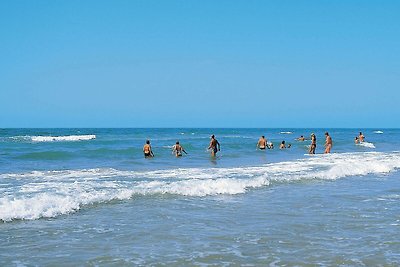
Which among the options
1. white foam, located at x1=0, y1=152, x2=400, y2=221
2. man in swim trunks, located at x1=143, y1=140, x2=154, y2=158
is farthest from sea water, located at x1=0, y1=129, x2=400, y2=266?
man in swim trunks, located at x1=143, y1=140, x2=154, y2=158

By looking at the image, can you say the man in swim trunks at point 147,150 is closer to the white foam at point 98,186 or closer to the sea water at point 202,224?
the white foam at point 98,186

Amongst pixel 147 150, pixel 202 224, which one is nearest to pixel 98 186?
pixel 202 224

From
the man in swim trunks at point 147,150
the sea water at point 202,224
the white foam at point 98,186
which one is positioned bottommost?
the sea water at point 202,224

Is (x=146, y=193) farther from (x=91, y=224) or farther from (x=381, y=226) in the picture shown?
(x=381, y=226)

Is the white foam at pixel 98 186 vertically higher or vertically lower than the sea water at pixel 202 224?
higher

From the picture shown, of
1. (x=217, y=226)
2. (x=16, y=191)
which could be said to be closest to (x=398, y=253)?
(x=217, y=226)

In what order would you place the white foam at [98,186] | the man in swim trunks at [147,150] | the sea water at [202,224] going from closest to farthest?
1. the sea water at [202,224]
2. the white foam at [98,186]
3. the man in swim trunks at [147,150]

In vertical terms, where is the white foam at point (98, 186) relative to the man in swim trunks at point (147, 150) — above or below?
below

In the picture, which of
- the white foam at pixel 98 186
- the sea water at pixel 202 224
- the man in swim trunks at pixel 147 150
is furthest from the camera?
the man in swim trunks at pixel 147 150

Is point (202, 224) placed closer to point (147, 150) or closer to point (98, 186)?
point (98, 186)

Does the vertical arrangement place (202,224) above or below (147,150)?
below

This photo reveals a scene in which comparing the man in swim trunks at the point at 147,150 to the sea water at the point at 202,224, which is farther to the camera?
the man in swim trunks at the point at 147,150

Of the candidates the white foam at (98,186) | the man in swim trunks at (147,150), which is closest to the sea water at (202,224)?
the white foam at (98,186)

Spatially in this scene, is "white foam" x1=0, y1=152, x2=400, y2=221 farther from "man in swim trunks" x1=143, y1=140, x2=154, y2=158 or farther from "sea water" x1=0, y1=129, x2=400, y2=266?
"man in swim trunks" x1=143, y1=140, x2=154, y2=158
